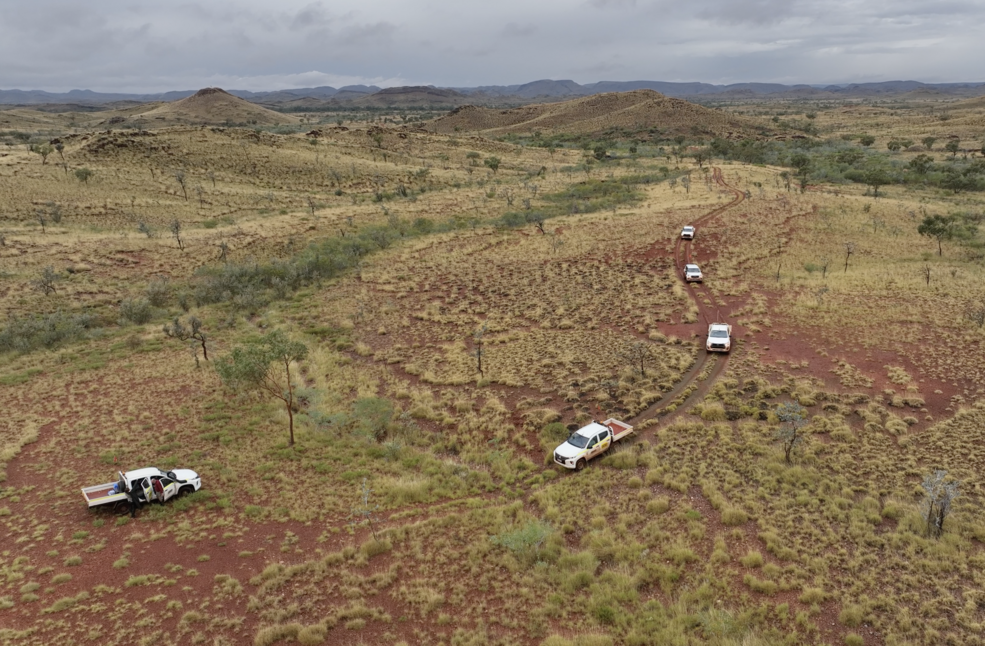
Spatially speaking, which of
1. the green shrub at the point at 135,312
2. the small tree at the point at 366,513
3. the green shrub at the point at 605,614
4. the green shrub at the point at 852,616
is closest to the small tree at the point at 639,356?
the green shrub at the point at 852,616

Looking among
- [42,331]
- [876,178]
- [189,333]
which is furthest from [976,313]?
[42,331]

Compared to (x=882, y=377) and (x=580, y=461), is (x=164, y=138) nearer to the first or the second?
(x=580, y=461)

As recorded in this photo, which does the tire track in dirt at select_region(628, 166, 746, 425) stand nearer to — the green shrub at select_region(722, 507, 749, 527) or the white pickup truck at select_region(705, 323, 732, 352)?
the white pickup truck at select_region(705, 323, 732, 352)

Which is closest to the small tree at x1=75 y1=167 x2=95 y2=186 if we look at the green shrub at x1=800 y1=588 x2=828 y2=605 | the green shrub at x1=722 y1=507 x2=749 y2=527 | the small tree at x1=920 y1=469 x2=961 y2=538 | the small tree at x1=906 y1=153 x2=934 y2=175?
the green shrub at x1=722 y1=507 x2=749 y2=527

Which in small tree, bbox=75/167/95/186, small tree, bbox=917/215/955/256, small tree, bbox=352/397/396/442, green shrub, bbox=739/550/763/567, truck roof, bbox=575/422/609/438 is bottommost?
green shrub, bbox=739/550/763/567

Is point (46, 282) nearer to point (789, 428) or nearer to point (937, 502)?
point (789, 428)

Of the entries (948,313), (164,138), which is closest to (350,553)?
(948,313)
